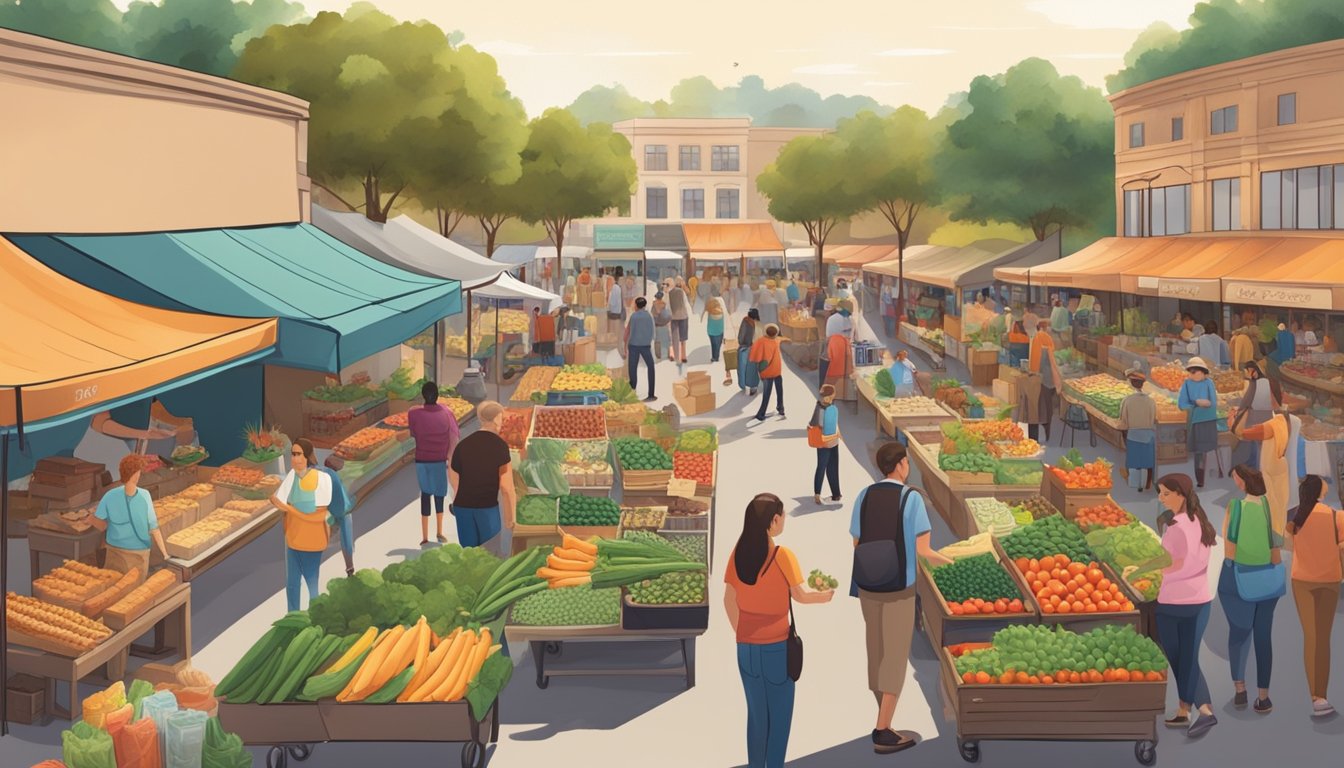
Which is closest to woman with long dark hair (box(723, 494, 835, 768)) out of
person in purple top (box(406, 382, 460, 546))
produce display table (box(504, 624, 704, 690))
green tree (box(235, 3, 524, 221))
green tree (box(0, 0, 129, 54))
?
produce display table (box(504, 624, 704, 690))

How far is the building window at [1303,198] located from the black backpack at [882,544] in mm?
22208

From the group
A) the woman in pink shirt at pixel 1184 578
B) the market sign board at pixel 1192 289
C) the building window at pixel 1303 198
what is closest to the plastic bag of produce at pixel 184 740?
the woman in pink shirt at pixel 1184 578

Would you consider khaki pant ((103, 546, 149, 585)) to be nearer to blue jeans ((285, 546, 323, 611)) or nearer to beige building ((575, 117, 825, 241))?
blue jeans ((285, 546, 323, 611))

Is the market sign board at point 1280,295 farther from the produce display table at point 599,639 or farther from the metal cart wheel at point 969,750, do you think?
the metal cart wheel at point 969,750

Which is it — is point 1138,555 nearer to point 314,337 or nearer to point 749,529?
point 749,529

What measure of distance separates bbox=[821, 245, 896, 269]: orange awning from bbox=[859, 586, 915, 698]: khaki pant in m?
58.0

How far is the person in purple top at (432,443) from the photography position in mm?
13203

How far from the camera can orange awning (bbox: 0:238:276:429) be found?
8.77 meters

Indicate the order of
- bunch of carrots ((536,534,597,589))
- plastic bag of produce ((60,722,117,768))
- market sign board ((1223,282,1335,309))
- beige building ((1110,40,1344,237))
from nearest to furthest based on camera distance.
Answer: plastic bag of produce ((60,722,117,768)) < bunch of carrots ((536,534,597,589)) < market sign board ((1223,282,1335,309)) < beige building ((1110,40,1344,237))

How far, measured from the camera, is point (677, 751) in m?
8.46

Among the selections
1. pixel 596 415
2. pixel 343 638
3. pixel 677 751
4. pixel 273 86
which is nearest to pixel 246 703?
pixel 343 638

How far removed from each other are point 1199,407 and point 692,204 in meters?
70.9

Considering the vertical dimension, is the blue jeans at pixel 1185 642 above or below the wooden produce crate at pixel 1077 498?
below

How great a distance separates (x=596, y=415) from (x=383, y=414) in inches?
181
